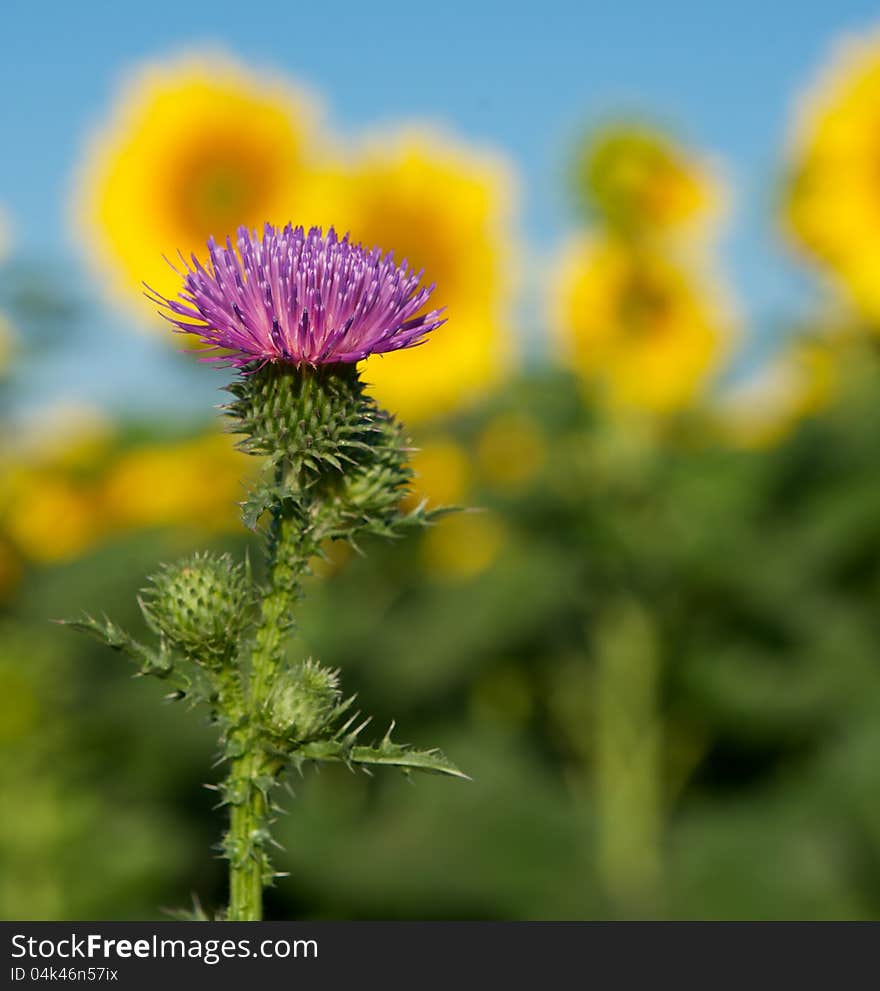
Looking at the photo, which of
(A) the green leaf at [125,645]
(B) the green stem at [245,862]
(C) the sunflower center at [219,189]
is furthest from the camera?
(C) the sunflower center at [219,189]

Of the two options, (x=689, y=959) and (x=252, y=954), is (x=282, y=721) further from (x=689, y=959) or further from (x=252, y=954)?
(x=689, y=959)

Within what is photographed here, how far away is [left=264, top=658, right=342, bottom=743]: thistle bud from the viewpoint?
4.58 ft

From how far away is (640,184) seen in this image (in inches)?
206

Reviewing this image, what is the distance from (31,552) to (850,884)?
367 cm

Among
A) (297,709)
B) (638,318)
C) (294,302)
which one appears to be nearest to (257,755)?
(297,709)

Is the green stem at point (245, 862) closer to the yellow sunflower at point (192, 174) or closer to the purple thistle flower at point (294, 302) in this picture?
the purple thistle flower at point (294, 302)

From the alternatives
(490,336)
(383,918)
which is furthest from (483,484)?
(383,918)

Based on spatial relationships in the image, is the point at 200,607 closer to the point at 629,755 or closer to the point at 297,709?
the point at 297,709

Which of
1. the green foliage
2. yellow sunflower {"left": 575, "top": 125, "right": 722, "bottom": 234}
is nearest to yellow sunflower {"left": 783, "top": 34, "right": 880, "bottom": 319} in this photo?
yellow sunflower {"left": 575, "top": 125, "right": 722, "bottom": 234}

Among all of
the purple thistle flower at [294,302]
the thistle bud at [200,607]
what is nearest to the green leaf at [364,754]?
the thistle bud at [200,607]

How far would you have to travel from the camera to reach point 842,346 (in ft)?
18.8

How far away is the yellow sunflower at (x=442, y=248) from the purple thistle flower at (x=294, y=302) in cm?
400

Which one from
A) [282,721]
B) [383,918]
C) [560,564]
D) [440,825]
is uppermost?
[560,564]

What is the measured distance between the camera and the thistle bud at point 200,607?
1.48 m
